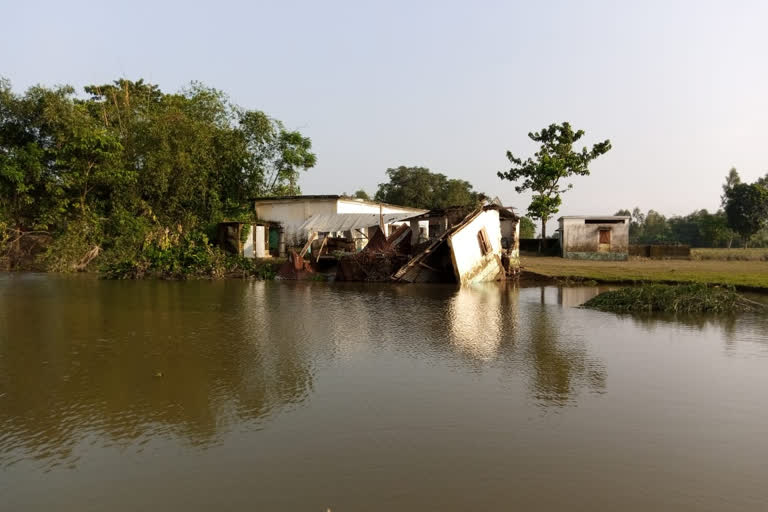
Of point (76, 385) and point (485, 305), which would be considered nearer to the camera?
point (76, 385)

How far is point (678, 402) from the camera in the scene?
695 cm

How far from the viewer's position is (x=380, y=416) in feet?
20.5

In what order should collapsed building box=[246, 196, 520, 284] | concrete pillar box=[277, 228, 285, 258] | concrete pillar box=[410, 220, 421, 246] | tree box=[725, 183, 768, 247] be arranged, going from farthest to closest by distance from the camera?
tree box=[725, 183, 768, 247] → concrete pillar box=[277, 228, 285, 258] → concrete pillar box=[410, 220, 421, 246] → collapsed building box=[246, 196, 520, 284]

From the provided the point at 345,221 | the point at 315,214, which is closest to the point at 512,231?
the point at 345,221

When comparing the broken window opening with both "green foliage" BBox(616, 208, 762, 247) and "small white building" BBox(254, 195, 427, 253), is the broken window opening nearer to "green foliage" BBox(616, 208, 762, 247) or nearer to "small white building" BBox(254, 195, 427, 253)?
"small white building" BBox(254, 195, 427, 253)

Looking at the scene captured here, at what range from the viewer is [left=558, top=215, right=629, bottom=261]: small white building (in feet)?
121

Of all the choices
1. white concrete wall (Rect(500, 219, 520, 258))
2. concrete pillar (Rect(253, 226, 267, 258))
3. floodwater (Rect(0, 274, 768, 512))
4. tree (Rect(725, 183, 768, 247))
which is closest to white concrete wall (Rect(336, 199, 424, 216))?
concrete pillar (Rect(253, 226, 267, 258))

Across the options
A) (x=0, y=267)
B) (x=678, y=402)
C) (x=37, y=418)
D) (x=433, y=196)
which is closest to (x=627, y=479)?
(x=678, y=402)

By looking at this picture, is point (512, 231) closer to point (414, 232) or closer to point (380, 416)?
point (414, 232)

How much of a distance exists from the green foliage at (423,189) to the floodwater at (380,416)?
45.1 m

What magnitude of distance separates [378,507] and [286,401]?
2.81 metres

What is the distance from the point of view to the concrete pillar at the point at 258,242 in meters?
33.4

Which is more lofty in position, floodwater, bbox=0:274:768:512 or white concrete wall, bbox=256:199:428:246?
white concrete wall, bbox=256:199:428:246

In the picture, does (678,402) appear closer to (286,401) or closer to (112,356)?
(286,401)
